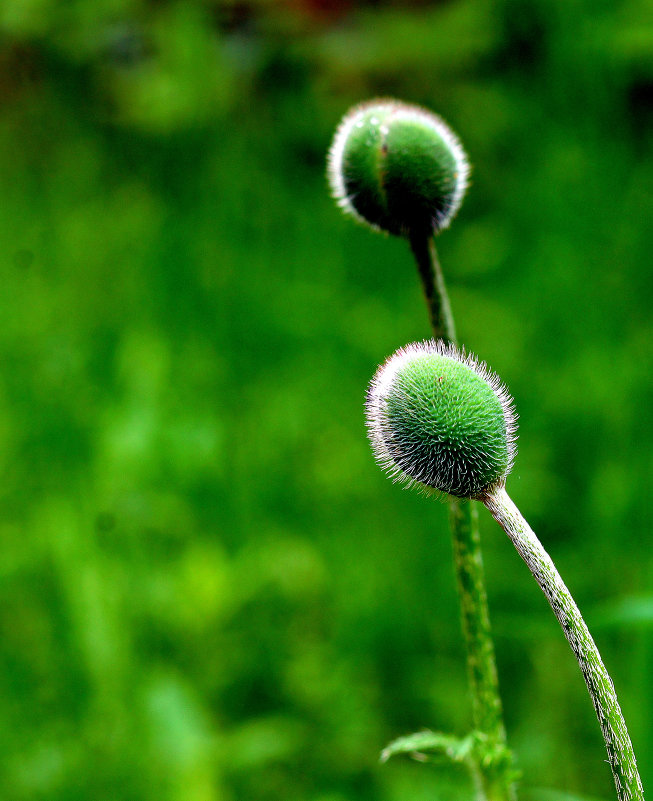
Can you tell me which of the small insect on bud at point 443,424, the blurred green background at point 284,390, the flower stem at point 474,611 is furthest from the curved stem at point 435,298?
the blurred green background at point 284,390

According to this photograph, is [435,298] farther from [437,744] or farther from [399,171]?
[437,744]

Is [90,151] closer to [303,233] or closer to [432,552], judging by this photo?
[303,233]

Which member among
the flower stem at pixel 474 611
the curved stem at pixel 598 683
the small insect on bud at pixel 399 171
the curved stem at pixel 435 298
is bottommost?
the curved stem at pixel 598 683

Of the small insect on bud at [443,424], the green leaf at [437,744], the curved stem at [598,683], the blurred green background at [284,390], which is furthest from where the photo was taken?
the blurred green background at [284,390]

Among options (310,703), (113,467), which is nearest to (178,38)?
(113,467)

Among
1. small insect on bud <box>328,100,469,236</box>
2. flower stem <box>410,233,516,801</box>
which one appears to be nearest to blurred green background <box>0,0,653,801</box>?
flower stem <box>410,233,516,801</box>

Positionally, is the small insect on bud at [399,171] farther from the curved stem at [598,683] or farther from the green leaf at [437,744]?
the green leaf at [437,744]

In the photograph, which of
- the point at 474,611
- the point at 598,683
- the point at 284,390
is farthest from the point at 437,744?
the point at 284,390

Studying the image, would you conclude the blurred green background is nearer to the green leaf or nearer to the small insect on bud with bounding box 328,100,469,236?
the green leaf
